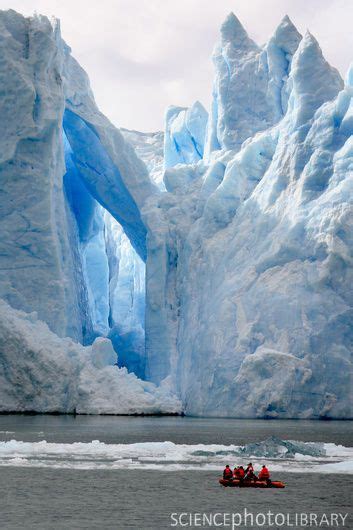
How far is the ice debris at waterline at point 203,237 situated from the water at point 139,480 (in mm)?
10013

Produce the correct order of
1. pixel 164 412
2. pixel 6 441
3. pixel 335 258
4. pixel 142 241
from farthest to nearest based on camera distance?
pixel 142 241, pixel 164 412, pixel 335 258, pixel 6 441

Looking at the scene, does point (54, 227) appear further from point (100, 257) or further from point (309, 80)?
point (309, 80)

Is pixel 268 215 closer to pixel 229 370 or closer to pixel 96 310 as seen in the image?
pixel 229 370

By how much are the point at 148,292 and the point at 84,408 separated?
9.53 meters

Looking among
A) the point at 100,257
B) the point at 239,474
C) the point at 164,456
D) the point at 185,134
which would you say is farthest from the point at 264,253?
the point at 239,474

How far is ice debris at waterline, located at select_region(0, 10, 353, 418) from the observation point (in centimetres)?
4497

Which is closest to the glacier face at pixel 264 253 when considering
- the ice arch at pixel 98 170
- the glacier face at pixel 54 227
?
the ice arch at pixel 98 170

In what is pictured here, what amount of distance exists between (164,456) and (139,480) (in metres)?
4.94

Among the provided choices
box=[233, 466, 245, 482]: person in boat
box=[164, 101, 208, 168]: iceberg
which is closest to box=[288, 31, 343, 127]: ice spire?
box=[164, 101, 208, 168]: iceberg

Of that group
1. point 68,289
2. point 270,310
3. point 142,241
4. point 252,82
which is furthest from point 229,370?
point 252,82

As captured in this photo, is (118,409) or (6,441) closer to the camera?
(6,441)

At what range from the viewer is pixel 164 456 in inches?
1080

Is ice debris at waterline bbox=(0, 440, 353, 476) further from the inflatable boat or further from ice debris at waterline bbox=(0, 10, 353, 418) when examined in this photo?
ice debris at waterline bbox=(0, 10, 353, 418)

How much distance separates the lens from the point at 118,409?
46844 millimetres
